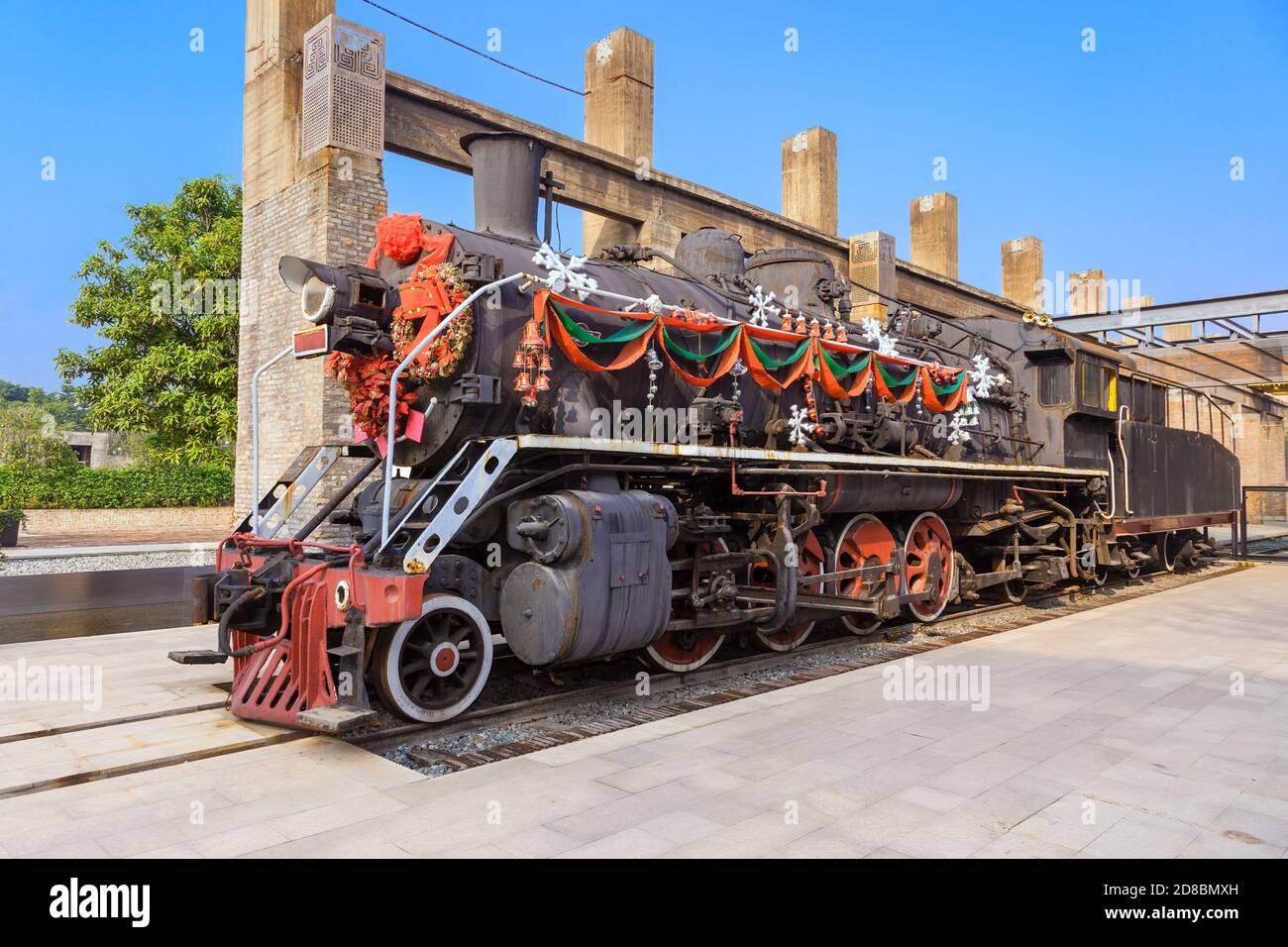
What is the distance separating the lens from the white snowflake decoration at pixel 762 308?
7793 mm

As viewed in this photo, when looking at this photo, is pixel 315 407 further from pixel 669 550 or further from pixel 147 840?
pixel 147 840

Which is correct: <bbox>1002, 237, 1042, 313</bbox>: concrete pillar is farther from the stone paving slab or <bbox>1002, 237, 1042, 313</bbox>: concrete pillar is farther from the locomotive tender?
the stone paving slab

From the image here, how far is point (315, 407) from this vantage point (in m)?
11.1

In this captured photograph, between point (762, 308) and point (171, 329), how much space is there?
865 inches

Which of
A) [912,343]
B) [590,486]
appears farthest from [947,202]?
[590,486]

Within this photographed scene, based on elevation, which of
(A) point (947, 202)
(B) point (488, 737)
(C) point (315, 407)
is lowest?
(B) point (488, 737)

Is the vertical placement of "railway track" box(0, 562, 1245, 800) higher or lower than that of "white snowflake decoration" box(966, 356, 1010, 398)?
lower

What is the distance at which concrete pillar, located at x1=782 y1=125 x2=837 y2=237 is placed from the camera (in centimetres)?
2036

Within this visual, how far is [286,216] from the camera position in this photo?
11820mm

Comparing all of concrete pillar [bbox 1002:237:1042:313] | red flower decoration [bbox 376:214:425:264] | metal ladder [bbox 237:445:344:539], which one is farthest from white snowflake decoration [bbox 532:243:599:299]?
concrete pillar [bbox 1002:237:1042:313]

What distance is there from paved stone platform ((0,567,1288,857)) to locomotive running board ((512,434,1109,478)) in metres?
1.80

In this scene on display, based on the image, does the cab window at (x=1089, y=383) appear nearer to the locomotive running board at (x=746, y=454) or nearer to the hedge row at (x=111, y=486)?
the locomotive running board at (x=746, y=454)

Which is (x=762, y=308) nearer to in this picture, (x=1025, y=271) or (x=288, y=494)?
(x=288, y=494)
